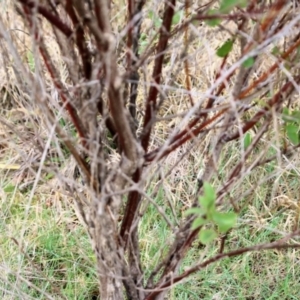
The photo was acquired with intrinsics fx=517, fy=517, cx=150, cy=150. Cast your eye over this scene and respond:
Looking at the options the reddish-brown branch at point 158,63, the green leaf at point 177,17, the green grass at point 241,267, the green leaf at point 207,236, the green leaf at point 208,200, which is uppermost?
the green leaf at point 177,17

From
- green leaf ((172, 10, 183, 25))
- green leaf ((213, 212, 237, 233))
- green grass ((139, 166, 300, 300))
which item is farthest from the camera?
green grass ((139, 166, 300, 300))

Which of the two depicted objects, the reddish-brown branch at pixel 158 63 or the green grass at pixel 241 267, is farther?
the green grass at pixel 241 267

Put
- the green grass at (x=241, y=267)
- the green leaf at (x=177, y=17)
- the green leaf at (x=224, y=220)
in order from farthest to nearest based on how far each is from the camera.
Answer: the green grass at (x=241, y=267) → the green leaf at (x=177, y=17) → the green leaf at (x=224, y=220)

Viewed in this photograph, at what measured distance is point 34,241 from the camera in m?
2.06

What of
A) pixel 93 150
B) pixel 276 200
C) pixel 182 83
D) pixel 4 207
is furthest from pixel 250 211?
pixel 93 150

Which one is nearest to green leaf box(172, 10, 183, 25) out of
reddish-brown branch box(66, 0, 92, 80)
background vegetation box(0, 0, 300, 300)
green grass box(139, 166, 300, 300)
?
background vegetation box(0, 0, 300, 300)

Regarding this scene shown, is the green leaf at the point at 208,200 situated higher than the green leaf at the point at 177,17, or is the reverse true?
the green leaf at the point at 177,17

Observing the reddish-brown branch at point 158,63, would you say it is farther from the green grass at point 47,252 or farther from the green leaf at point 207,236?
the green grass at point 47,252

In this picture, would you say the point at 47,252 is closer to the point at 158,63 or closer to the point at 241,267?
the point at 241,267

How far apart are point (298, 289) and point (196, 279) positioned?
0.37 metres

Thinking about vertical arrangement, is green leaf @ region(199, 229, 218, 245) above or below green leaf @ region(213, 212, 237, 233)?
below

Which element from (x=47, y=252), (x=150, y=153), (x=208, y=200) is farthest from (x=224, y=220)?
(x=47, y=252)

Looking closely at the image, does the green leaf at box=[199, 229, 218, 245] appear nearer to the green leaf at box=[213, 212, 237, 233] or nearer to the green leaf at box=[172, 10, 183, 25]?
the green leaf at box=[213, 212, 237, 233]

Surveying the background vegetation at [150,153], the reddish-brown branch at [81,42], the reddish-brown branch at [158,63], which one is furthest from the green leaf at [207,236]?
the reddish-brown branch at [81,42]
